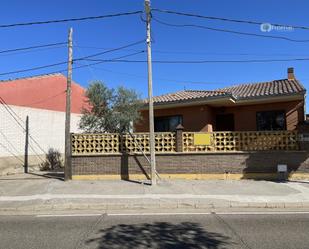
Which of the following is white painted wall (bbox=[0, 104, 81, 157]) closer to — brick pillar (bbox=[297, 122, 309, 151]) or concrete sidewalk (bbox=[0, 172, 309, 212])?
concrete sidewalk (bbox=[0, 172, 309, 212])

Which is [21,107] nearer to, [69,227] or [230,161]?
[230,161]

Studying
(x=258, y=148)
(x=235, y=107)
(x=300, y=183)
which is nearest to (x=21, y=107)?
(x=235, y=107)

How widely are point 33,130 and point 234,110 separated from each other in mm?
11253

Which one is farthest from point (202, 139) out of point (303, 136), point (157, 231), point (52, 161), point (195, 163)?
point (52, 161)

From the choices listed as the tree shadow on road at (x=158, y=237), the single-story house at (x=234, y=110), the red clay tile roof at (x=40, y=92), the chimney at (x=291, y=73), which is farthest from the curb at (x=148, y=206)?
the chimney at (x=291, y=73)

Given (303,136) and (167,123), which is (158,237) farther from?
(167,123)

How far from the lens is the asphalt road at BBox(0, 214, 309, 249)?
6.79m

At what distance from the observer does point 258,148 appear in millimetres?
16188

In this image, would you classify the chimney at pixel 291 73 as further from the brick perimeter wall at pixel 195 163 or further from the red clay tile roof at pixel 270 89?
the brick perimeter wall at pixel 195 163

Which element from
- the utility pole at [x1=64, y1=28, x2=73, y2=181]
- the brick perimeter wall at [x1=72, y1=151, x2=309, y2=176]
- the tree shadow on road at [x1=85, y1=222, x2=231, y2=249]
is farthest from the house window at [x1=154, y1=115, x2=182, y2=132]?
the tree shadow on road at [x1=85, y1=222, x2=231, y2=249]

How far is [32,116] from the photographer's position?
22875 mm

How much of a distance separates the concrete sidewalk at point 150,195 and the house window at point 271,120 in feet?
15.3

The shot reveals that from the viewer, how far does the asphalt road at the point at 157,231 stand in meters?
6.79

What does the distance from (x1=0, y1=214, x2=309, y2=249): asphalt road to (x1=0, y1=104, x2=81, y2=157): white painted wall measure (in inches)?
465
